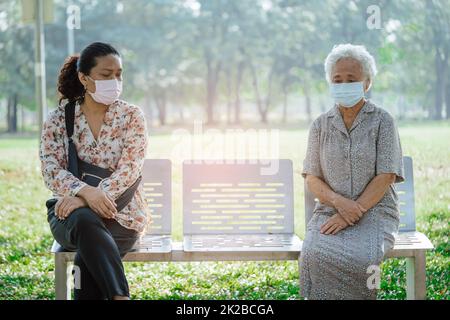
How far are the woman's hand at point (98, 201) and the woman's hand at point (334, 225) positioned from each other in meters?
1.14

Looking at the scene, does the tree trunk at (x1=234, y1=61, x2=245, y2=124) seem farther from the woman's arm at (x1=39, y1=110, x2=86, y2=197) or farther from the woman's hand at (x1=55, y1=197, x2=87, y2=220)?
the woman's hand at (x1=55, y1=197, x2=87, y2=220)

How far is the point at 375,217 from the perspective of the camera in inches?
141

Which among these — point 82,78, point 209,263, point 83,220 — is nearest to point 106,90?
point 82,78

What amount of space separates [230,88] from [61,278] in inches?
419

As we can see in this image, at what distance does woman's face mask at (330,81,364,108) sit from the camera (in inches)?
143

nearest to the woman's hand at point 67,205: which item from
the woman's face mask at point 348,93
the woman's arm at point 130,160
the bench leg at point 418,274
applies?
the woman's arm at point 130,160

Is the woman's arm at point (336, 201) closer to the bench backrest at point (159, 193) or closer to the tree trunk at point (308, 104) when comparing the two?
the bench backrest at point (159, 193)

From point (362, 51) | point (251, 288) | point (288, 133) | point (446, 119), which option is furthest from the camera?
point (288, 133)

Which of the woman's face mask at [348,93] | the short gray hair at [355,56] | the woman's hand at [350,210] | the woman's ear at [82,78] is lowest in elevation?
the woman's hand at [350,210]

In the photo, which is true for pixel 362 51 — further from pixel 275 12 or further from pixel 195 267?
pixel 275 12

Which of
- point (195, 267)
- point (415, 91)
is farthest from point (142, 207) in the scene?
point (415, 91)

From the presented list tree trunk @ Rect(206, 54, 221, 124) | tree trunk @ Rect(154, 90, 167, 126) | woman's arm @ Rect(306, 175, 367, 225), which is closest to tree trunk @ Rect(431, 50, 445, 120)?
tree trunk @ Rect(206, 54, 221, 124)

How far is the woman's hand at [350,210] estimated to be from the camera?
11.6 ft
